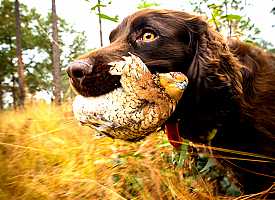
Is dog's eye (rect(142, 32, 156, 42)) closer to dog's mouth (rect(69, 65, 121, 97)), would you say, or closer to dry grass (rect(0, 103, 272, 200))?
dog's mouth (rect(69, 65, 121, 97))

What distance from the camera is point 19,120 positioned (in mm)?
4016

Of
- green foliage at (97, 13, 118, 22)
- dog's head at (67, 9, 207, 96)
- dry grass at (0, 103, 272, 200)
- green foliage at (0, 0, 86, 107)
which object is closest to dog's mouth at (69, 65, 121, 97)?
dog's head at (67, 9, 207, 96)

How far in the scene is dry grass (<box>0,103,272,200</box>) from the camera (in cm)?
224

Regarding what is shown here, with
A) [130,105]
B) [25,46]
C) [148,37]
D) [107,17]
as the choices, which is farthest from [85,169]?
[25,46]

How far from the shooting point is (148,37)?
2309 millimetres

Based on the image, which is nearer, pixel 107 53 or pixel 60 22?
pixel 107 53

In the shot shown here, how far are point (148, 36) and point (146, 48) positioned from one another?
87mm

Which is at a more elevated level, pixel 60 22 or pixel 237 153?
pixel 237 153

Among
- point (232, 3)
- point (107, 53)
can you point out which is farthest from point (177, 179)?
point (232, 3)

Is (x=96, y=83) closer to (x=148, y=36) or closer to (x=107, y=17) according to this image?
(x=148, y=36)

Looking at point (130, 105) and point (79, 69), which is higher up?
point (79, 69)

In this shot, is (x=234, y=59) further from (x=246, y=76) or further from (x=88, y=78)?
(x=88, y=78)

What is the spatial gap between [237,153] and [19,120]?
2378 millimetres

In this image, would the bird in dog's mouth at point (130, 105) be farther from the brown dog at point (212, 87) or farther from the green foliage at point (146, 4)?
the green foliage at point (146, 4)
